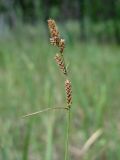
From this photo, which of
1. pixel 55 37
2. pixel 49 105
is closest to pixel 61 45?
pixel 55 37

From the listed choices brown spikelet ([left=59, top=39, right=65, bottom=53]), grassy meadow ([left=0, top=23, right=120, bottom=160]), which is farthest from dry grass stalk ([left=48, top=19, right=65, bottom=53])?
grassy meadow ([left=0, top=23, right=120, bottom=160])

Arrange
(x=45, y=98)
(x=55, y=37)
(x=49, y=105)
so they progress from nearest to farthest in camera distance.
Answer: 1. (x=55, y=37)
2. (x=49, y=105)
3. (x=45, y=98)

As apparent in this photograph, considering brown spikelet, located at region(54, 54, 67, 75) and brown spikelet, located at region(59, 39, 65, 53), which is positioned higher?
brown spikelet, located at region(59, 39, 65, 53)

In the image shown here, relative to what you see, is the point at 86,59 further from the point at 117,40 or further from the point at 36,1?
the point at 117,40

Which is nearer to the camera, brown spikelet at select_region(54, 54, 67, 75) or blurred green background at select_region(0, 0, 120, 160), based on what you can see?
brown spikelet at select_region(54, 54, 67, 75)

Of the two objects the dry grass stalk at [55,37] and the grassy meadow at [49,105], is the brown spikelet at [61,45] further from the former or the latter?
the grassy meadow at [49,105]

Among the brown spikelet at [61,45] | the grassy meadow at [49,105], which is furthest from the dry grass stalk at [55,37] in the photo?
the grassy meadow at [49,105]

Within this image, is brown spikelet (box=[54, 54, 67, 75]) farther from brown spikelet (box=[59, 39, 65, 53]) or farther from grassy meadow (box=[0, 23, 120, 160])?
grassy meadow (box=[0, 23, 120, 160])

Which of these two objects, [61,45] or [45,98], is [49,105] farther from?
[45,98]

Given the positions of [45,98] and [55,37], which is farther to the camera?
[45,98]
